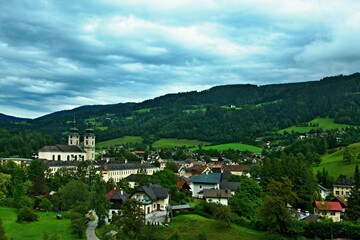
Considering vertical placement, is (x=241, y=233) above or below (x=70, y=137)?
below

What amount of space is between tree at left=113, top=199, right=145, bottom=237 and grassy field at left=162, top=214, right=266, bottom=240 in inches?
242

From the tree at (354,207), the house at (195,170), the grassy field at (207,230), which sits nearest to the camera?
the grassy field at (207,230)

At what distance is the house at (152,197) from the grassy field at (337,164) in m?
49.7

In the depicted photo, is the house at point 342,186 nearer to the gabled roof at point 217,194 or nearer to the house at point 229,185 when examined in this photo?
the house at point 229,185

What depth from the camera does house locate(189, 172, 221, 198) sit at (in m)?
82.1

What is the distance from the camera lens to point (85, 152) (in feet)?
460

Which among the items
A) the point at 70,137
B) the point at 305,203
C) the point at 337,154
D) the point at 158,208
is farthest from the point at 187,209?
the point at 70,137

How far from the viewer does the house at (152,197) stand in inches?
2515

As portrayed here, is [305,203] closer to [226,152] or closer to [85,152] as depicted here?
[85,152]

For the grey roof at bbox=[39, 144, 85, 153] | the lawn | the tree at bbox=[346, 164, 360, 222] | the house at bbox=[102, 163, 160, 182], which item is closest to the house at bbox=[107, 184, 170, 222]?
the tree at bbox=[346, 164, 360, 222]

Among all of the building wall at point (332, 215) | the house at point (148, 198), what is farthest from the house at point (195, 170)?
the building wall at point (332, 215)

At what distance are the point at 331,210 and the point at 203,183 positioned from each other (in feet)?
91.2

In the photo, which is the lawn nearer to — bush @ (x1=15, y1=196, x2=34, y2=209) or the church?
the church

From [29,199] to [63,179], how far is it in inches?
603
